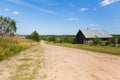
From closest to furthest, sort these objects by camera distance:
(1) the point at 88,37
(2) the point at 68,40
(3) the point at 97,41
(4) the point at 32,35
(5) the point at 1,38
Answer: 1. (5) the point at 1,38
2. (3) the point at 97,41
3. (1) the point at 88,37
4. (2) the point at 68,40
5. (4) the point at 32,35

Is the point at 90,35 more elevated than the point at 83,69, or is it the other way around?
the point at 90,35

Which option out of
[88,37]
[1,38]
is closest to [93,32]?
[88,37]

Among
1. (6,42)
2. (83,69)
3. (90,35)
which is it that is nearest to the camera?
(83,69)

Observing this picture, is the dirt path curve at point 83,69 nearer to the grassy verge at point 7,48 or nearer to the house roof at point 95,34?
the grassy verge at point 7,48

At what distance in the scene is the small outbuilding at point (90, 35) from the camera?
39.8 meters

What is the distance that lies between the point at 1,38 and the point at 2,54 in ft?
11.7

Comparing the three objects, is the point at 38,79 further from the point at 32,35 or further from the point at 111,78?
the point at 32,35

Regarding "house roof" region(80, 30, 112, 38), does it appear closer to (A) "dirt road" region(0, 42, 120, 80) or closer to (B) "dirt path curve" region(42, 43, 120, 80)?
(B) "dirt path curve" region(42, 43, 120, 80)

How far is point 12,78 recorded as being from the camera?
6691 millimetres

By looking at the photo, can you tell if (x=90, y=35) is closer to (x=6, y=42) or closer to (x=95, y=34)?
(x=95, y=34)

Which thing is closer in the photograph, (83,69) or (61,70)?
(61,70)

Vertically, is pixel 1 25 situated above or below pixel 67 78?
above

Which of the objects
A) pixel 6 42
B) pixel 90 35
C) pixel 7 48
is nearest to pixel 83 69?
pixel 7 48

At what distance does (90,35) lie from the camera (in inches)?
1594
